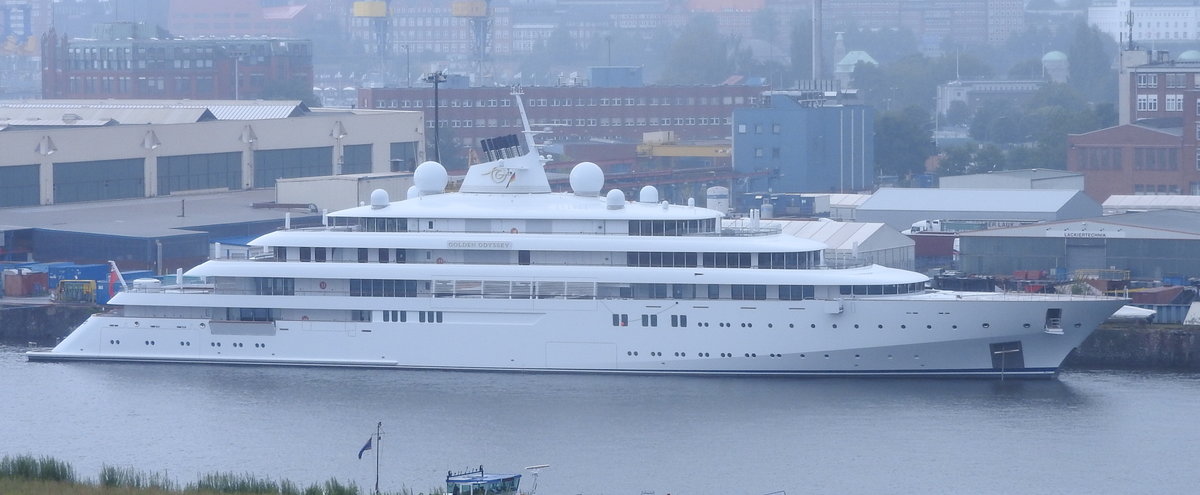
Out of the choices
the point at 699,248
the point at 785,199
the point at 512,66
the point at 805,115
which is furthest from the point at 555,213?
the point at 512,66

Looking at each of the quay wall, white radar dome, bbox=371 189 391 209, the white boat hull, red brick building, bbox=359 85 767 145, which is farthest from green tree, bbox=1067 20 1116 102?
white radar dome, bbox=371 189 391 209

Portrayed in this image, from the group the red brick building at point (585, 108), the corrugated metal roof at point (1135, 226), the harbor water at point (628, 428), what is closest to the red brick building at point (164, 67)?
the red brick building at point (585, 108)

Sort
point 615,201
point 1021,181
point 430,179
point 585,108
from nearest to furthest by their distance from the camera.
A: 1. point 615,201
2. point 430,179
3. point 1021,181
4. point 585,108

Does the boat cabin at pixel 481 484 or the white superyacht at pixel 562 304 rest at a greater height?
the white superyacht at pixel 562 304

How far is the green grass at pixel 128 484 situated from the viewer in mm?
22109

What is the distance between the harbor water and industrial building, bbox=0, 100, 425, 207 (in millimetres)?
13360

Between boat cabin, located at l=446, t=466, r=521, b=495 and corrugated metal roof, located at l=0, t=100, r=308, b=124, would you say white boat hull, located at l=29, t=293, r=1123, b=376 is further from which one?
corrugated metal roof, located at l=0, t=100, r=308, b=124

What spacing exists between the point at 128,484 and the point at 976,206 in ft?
87.1

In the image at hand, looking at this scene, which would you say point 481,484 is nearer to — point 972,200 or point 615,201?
point 615,201

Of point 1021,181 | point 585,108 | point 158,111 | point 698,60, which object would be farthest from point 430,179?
point 698,60

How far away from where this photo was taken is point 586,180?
105ft

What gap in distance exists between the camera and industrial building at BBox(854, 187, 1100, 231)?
144 feet

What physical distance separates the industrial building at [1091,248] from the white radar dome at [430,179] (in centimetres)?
1124

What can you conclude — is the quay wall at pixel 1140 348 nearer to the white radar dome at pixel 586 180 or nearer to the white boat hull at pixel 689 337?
the white boat hull at pixel 689 337
